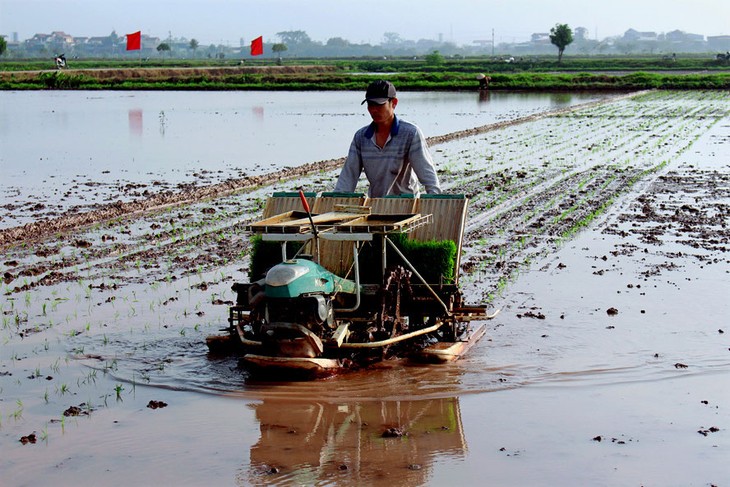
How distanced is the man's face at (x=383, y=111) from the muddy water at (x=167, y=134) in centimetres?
554

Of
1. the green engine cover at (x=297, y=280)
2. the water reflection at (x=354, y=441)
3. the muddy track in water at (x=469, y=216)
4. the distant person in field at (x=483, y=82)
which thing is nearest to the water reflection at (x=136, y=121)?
the muddy track in water at (x=469, y=216)

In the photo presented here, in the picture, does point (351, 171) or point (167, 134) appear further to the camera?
point (167, 134)

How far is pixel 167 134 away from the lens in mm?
Answer: 21547

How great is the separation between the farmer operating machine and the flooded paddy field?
0.20 m

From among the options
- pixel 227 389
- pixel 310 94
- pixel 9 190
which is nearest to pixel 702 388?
pixel 227 389

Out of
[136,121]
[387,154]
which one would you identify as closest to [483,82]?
[136,121]

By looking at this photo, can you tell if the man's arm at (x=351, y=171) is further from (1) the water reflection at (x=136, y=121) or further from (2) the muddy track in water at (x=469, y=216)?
(1) the water reflection at (x=136, y=121)

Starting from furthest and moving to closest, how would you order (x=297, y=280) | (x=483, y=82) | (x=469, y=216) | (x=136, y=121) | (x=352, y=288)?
(x=483, y=82)
(x=136, y=121)
(x=469, y=216)
(x=352, y=288)
(x=297, y=280)

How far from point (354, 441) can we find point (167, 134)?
57.0 feet

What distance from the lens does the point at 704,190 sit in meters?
13.1

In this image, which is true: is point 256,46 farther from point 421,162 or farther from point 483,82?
point 421,162

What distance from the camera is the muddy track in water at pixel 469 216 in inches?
333

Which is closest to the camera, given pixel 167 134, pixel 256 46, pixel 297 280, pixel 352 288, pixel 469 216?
pixel 297 280

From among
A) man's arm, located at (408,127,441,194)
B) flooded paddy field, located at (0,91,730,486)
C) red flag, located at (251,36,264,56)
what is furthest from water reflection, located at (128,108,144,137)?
red flag, located at (251,36,264,56)
